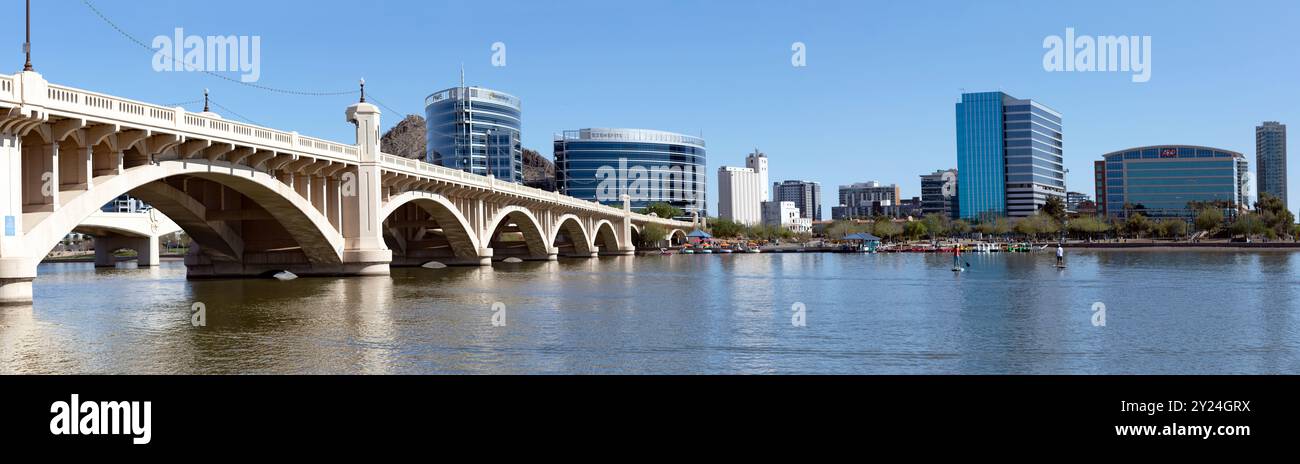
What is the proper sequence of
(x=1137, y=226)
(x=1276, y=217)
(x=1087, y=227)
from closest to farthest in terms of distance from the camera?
(x=1276, y=217)
(x=1137, y=226)
(x=1087, y=227)

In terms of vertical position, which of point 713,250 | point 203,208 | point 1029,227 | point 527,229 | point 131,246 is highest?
point 203,208

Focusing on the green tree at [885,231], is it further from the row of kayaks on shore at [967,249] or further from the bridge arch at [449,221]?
the bridge arch at [449,221]

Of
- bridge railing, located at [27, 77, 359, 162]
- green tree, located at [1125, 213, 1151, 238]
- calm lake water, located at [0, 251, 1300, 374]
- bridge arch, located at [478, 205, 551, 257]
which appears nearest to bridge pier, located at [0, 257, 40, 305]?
calm lake water, located at [0, 251, 1300, 374]

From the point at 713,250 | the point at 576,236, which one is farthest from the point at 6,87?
the point at 713,250

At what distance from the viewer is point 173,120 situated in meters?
40.1

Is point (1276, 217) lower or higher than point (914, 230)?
higher

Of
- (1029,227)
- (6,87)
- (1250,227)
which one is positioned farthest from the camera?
(1029,227)

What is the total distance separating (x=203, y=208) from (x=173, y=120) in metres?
17.4

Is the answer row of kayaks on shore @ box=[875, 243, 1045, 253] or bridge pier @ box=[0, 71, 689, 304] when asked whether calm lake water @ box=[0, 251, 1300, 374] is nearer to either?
bridge pier @ box=[0, 71, 689, 304]

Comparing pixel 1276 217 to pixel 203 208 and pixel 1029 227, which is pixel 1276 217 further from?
pixel 203 208

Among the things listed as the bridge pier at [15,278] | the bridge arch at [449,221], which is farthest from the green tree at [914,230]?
the bridge pier at [15,278]

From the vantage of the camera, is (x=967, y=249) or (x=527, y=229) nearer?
(x=527, y=229)
